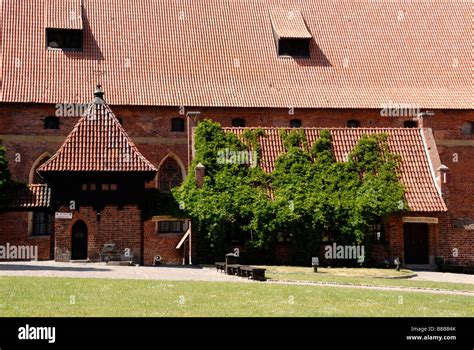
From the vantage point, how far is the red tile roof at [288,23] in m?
37.2

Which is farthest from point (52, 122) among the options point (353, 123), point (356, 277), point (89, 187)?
point (356, 277)

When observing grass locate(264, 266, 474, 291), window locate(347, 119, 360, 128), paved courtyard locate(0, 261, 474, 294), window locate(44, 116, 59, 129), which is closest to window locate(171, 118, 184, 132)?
window locate(44, 116, 59, 129)

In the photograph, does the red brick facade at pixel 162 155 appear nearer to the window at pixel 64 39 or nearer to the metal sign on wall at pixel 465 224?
the metal sign on wall at pixel 465 224

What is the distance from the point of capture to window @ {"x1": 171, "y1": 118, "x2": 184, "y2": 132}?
3453 cm

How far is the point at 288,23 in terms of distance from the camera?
3816 centimetres

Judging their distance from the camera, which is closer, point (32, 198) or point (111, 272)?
point (111, 272)

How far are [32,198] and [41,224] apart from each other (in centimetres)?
464

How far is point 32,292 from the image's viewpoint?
51.3ft

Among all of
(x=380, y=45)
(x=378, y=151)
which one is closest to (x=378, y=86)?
(x=380, y=45)

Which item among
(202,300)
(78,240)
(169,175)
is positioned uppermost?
(169,175)

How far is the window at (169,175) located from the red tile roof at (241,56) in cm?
312

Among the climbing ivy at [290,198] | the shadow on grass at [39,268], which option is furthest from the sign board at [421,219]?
the shadow on grass at [39,268]

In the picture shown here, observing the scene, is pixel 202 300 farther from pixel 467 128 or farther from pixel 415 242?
pixel 467 128

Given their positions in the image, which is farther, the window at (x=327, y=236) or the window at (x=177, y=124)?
the window at (x=177, y=124)
